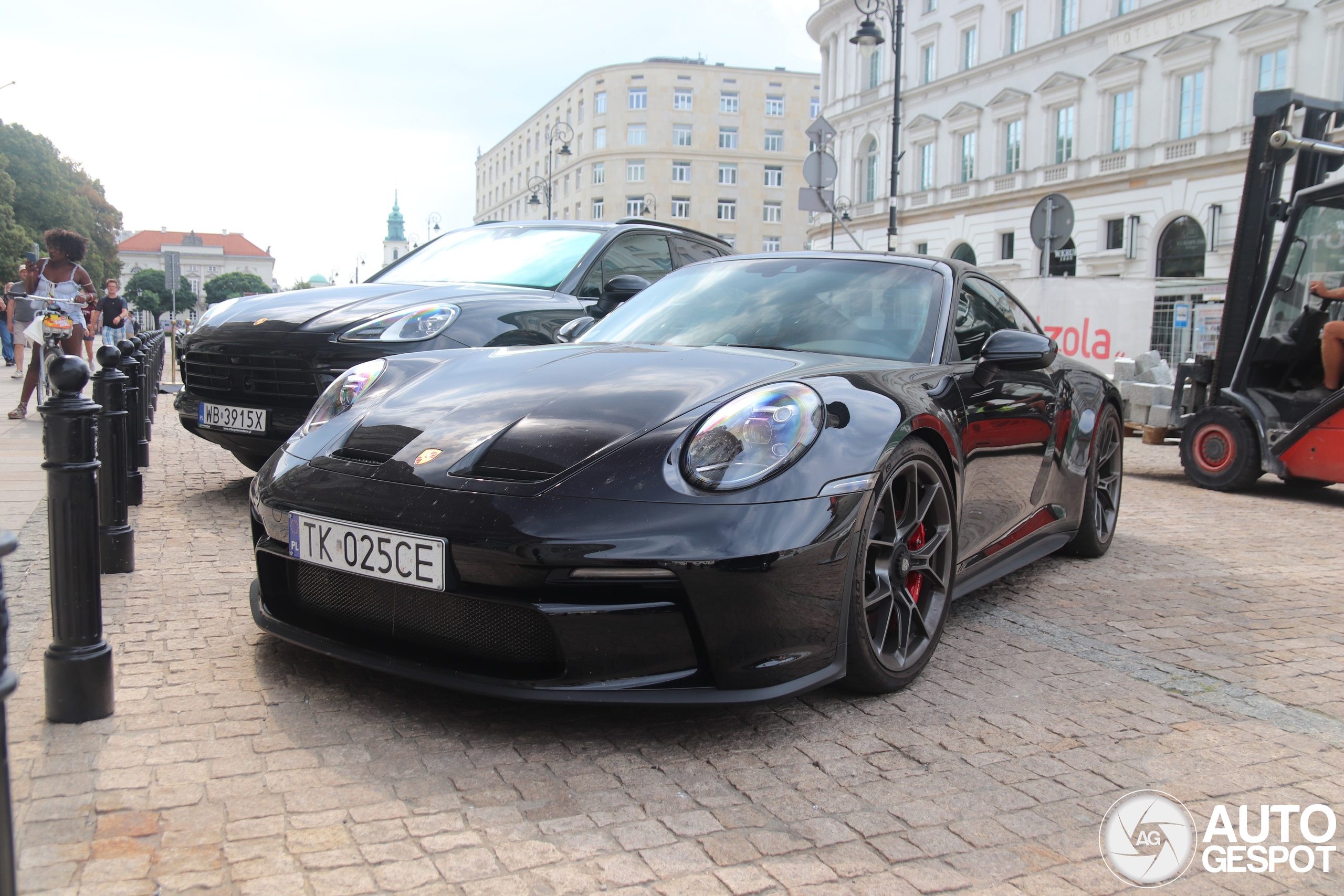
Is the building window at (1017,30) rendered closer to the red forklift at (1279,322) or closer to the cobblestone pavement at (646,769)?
the red forklift at (1279,322)

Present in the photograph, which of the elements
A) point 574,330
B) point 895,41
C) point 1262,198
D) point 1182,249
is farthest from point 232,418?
point 1182,249

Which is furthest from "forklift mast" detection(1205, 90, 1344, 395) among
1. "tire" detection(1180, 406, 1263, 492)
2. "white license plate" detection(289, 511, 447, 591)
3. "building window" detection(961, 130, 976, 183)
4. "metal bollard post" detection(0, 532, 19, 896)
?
"building window" detection(961, 130, 976, 183)

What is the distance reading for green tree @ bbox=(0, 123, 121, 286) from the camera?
4769cm

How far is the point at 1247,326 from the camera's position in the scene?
8000 millimetres

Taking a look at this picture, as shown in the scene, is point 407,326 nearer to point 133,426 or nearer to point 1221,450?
point 133,426

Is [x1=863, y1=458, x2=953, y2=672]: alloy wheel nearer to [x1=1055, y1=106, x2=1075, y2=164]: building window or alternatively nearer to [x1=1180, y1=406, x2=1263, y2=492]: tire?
[x1=1180, y1=406, x2=1263, y2=492]: tire

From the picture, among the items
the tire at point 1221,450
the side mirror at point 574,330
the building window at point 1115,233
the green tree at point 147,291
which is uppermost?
the green tree at point 147,291

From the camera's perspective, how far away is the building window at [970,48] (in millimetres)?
39844

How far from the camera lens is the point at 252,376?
16.3ft

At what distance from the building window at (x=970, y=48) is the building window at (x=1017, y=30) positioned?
59.5 inches

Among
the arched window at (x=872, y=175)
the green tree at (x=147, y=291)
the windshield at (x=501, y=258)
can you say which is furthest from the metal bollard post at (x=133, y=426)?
the green tree at (x=147, y=291)

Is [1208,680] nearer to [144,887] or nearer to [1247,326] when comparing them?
[144,887]

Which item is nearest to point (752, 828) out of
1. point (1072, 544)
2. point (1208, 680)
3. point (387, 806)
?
point (387, 806)

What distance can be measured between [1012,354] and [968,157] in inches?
1566
